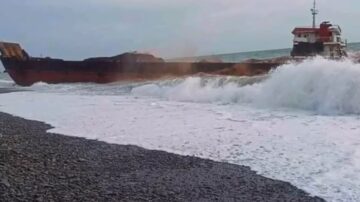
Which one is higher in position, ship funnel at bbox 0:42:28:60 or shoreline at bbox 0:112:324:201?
ship funnel at bbox 0:42:28:60

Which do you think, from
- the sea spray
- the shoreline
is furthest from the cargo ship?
the shoreline

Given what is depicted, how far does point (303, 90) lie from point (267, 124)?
470 cm

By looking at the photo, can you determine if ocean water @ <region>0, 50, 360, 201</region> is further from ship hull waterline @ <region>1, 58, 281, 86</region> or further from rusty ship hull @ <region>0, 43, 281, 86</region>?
rusty ship hull @ <region>0, 43, 281, 86</region>

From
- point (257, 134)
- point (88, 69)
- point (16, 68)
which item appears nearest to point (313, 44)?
point (88, 69)

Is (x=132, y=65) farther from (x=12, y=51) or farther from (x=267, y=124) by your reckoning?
(x=267, y=124)

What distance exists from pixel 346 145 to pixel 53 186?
→ 15.5 ft

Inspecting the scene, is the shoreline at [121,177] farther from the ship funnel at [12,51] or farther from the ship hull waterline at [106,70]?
the ship funnel at [12,51]

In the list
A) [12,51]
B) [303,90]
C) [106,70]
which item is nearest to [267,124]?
[303,90]

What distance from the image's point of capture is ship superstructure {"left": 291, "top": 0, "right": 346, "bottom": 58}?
30.0 meters

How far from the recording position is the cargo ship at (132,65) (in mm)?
29016

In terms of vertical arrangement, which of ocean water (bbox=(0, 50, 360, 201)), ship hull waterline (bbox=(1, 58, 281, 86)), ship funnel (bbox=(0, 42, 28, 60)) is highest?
ship funnel (bbox=(0, 42, 28, 60))

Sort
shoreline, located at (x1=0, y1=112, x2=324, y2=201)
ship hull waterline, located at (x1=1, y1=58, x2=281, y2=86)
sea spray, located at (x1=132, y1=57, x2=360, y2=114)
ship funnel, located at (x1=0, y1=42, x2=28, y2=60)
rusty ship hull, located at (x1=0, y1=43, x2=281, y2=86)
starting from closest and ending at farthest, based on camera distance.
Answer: shoreline, located at (x1=0, y1=112, x2=324, y2=201), sea spray, located at (x1=132, y1=57, x2=360, y2=114), ship hull waterline, located at (x1=1, y1=58, x2=281, y2=86), rusty ship hull, located at (x1=0, y1=43, x2=281, y2=86), ship funnel, located at (x1=0, y1=42, x2=28, y2=60)

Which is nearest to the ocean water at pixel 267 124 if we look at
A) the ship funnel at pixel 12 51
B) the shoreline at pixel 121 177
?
the shoreline at pixel 121 177

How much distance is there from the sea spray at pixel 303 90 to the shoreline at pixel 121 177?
7059mm
